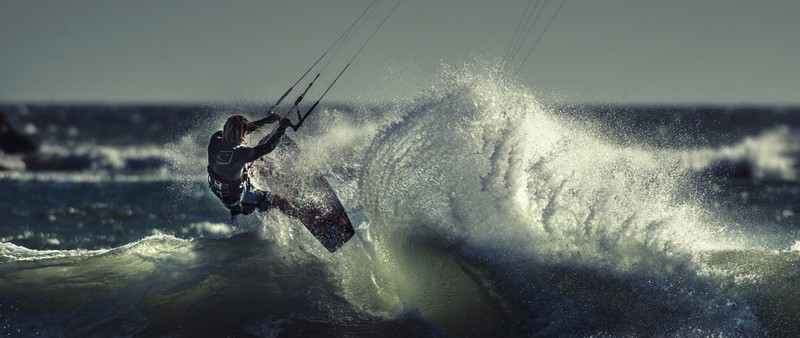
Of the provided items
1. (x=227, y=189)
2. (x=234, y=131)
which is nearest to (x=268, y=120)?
(x=234, y=131)

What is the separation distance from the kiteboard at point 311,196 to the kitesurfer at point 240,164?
0.16 metres

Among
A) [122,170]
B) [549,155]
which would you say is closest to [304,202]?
[549,155]

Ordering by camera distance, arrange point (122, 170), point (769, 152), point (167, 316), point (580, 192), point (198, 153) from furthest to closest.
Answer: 1. point (769, 152)
2. point (122, 170)
3. point (198, 153)
4. point (580, 192)
5. point (167, 316)

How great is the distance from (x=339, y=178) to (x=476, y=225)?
1957 mm

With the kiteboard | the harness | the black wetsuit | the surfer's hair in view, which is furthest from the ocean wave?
the surfer's hair

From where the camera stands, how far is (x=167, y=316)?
31.2 feet

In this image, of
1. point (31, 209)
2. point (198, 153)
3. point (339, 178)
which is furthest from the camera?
point (31, 209)

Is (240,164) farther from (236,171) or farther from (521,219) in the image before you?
(521,219)

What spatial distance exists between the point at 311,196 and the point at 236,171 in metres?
0.98

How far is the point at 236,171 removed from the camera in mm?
10570

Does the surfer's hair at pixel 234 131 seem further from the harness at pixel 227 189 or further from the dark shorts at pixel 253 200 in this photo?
the dark shorts at pixel 253 200

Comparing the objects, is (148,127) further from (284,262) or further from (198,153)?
(284,262)

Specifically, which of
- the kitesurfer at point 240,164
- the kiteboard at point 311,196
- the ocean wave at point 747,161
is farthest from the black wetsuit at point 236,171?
the ocean wave at point 747,161

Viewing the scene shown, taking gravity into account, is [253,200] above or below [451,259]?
above
